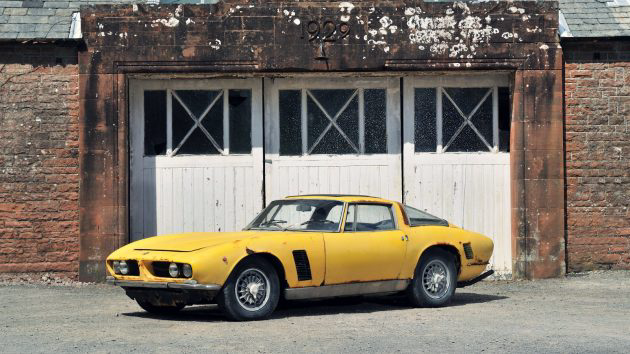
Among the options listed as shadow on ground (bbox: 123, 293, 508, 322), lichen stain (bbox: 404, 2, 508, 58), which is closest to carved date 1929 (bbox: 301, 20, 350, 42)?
lichen stain (bbox: 404, 2, 508, 58)

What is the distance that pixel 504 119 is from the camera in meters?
16.9

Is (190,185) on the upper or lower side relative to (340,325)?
upper

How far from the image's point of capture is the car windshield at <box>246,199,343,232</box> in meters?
12.1

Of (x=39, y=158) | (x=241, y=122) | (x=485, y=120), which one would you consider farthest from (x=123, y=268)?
(x=485, y=120)

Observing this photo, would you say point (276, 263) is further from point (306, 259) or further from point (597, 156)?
point (597, 156)

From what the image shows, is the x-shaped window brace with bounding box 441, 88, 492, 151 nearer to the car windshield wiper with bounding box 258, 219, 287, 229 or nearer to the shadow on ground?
the shadow on ground

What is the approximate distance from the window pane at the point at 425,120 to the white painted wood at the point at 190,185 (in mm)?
2301

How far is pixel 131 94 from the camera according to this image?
16.5 metres

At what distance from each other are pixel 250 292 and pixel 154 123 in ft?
20.1

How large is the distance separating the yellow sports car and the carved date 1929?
4020mm

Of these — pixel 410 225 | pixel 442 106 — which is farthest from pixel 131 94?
pixel 410 225

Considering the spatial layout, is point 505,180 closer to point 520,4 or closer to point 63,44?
point 520,4

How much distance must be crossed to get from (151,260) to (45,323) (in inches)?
46.5

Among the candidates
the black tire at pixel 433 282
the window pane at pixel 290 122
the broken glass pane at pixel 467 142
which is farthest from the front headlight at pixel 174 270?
the broken glass pane at pixel 467 142
